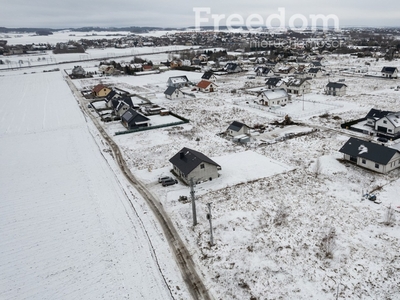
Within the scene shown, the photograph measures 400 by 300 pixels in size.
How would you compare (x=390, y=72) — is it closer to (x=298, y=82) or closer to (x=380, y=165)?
(x=298, y=82)

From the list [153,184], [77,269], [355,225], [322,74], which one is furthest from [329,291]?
[322,74]

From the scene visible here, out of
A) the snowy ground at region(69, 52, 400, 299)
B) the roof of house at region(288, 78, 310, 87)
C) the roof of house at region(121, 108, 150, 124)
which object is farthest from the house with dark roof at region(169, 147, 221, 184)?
the roof of house at region(288, 78, 310, 87)

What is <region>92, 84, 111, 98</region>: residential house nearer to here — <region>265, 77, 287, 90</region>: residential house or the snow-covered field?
the snow-covered field

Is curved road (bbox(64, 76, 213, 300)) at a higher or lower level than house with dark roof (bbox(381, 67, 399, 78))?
lower

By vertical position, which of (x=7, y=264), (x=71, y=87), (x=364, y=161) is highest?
(x=71, y=87)

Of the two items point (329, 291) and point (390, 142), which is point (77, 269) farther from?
point (390, 142)

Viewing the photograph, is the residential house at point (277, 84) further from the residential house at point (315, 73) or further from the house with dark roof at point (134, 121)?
the house with dark roof at point (134, 121)

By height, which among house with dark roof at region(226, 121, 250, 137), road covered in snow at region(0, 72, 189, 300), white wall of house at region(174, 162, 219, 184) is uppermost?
house with dark roof at region(226, 121, 250, 137)
